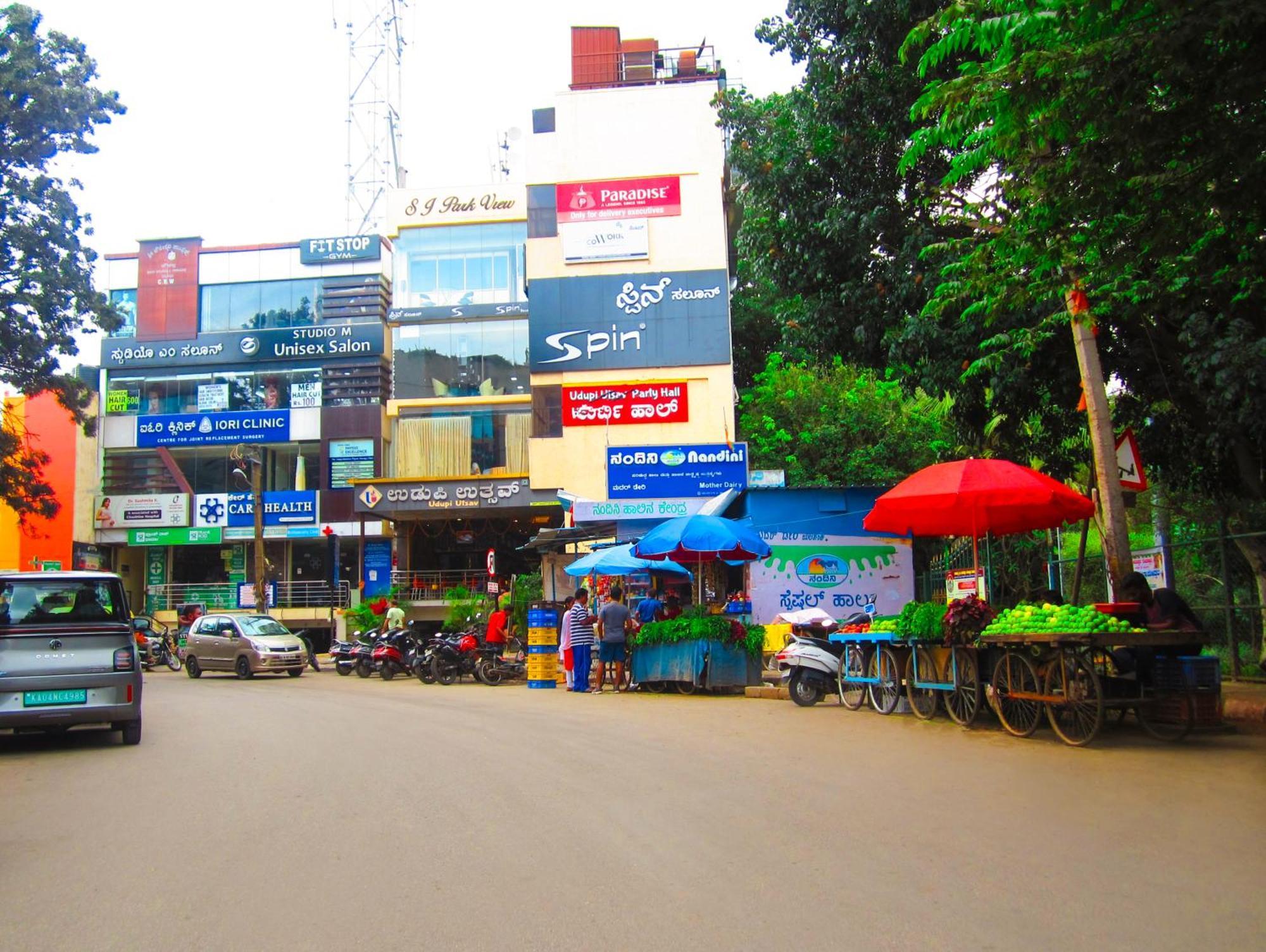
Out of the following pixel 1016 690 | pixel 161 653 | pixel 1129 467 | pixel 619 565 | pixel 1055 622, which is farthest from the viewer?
pixel 161 653

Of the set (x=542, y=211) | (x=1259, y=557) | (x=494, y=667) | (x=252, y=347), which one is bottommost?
(x=494, y=667)

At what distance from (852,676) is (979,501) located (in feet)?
9.31

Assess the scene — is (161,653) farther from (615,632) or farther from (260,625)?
(615,632)

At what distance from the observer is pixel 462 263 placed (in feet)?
130

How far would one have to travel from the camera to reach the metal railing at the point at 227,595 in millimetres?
40750

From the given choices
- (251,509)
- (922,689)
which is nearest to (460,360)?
(251,509)

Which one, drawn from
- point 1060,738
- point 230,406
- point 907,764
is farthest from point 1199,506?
point 230,406

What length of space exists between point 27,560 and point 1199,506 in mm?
42303

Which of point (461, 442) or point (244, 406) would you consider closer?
point (461, 442)

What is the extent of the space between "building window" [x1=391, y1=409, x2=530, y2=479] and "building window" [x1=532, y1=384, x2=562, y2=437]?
143 cm

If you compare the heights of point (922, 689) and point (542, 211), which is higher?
point (542, 211)

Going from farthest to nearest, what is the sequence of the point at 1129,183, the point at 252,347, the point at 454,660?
the point at 252,347
the point at 454,660
the point at 1129,183

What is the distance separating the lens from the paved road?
16.0 ft

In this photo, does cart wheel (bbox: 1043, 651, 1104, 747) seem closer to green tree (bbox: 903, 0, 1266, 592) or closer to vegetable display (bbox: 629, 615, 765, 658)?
green tree (bbox: 903, 0, 1266, 592)
